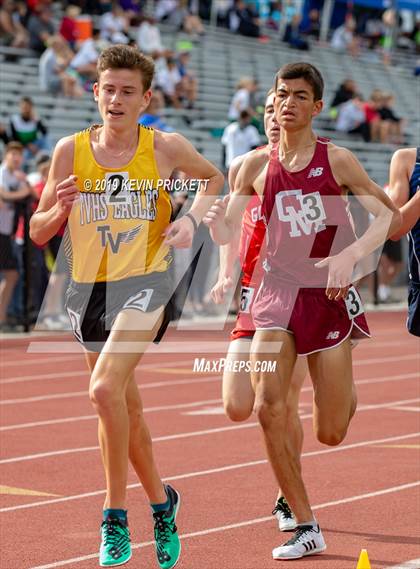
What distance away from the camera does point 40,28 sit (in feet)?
68.8

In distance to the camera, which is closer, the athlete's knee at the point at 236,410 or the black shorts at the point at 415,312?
the athlete's knee at the point at 236,410

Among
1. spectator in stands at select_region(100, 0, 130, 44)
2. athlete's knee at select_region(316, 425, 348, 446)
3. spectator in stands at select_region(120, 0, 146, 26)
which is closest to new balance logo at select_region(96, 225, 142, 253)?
athlete's knee at select_region(316, 425, 348, 446)

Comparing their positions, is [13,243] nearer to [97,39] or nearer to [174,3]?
[97,39]

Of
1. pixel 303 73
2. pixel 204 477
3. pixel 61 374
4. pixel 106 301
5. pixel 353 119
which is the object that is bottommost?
pixel 353 119

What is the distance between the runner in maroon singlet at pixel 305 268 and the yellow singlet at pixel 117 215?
0.50 meters

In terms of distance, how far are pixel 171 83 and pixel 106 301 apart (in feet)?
58.1

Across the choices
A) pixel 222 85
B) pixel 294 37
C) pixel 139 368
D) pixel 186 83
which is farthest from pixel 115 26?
pixel 139 368

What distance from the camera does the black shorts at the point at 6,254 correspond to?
15609 millimetres

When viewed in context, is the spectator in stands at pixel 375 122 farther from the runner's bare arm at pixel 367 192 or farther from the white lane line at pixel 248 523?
the runner's bare arm at pixel 367 192

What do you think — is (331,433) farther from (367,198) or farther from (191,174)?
(191,174)

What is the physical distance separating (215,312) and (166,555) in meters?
13.0

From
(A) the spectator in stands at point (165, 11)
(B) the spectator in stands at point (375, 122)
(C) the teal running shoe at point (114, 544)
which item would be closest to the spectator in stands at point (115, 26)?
(A) the spectator in stands at point (165, 11)

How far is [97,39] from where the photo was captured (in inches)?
837

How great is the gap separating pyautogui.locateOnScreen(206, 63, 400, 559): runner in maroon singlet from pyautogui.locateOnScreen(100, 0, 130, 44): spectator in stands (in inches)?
634
